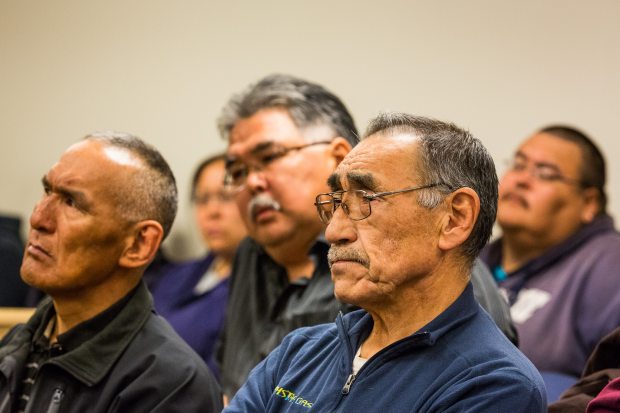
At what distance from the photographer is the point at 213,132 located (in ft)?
12.4

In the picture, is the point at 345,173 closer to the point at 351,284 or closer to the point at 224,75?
the point at 351,284

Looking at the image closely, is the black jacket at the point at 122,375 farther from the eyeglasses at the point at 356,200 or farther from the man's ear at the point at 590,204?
the man's ear at the point at 590,204

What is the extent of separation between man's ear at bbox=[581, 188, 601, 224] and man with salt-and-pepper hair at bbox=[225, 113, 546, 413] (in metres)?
1.46

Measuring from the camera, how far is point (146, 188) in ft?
6.56

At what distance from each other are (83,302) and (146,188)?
0.27 m

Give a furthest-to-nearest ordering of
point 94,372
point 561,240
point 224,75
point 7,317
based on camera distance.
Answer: point 224,75
point 561,240
point 7,317
point 94,372

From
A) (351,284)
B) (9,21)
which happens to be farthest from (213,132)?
(351,284)

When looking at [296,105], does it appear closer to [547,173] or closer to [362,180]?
[362,180]

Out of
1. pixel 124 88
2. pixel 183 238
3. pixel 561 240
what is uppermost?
pixel 124 88

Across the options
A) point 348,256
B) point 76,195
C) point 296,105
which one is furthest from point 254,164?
point 348,256

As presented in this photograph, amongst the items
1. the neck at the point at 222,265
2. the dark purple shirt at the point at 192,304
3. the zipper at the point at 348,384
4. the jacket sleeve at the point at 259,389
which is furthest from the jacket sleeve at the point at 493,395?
the neck at the point at 222,265

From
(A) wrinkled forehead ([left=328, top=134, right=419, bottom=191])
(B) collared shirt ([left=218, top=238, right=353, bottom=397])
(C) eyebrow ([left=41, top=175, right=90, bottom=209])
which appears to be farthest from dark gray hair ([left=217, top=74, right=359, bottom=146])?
(A) wrinkled forehead ([left=328, top=134, right=419, bottom=191])

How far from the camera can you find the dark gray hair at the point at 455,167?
60.4 inches

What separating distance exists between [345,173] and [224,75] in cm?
222
